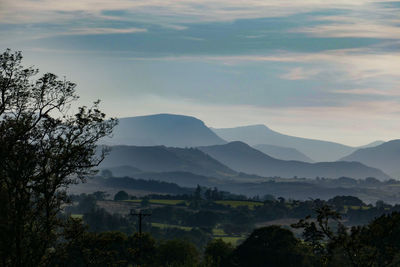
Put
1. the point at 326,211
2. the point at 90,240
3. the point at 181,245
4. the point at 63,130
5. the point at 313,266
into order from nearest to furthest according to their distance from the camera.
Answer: the point at 326,211, the point at 63,130, the point at 90,240, the point at 313,266, the point at 181,245

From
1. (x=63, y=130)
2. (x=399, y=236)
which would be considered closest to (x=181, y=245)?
(x=399, y=236)

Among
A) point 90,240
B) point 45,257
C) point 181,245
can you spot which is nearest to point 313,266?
point 181,245

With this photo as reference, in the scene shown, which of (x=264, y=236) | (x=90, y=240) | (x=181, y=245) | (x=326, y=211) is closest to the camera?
(x=326, y=211)

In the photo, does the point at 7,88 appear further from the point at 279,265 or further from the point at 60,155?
the point at 279,265

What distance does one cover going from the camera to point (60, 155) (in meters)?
44.5

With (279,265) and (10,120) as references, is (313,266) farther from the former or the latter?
(10,120)

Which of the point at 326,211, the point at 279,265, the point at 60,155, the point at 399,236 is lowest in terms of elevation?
the point at 279,265

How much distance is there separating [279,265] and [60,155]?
78.4 metres

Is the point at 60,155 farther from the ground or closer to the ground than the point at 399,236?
farther from the ground

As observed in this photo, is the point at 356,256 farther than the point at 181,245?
No

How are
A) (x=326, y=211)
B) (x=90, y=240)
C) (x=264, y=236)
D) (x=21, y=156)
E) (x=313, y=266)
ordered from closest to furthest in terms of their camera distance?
(x=326, y=211)
(x=21, y=156)
(x=90, y=240)
(x=313, y=266)
(x=264, y=236)

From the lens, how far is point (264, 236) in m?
125

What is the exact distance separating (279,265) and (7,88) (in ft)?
268

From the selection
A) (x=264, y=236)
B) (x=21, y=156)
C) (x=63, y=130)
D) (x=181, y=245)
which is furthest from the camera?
(x=181, y=245)
